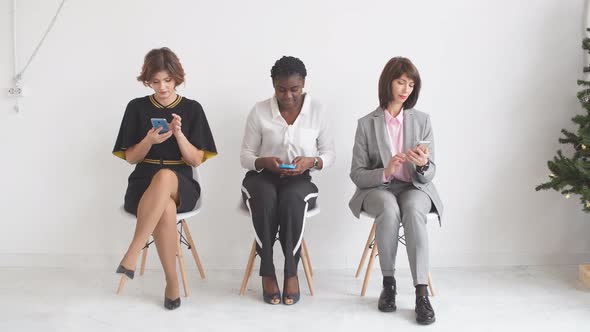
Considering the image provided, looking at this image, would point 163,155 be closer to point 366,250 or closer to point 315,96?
point 315,96

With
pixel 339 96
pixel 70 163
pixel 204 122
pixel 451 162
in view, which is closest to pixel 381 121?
pixel 339 96

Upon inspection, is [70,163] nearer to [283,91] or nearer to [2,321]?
[2,321]

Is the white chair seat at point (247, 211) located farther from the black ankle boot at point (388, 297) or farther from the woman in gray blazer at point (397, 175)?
the black ankle boot at point (388, 297)

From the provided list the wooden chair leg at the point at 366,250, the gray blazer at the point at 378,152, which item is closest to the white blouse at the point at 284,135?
the gray blazer at the point at 378,152

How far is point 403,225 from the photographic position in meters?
2.68

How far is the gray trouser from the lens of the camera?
2611 millimetres

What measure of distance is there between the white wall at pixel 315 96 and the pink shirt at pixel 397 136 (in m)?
0.37

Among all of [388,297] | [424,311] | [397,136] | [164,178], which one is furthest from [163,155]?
[424,311]

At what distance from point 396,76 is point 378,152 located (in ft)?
1.26

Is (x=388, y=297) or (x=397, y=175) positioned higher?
(x=397, y=175)

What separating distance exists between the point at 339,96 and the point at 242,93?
0.55 m

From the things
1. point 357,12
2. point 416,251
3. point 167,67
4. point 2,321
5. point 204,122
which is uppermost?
point 357,12

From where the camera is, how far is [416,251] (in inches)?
103

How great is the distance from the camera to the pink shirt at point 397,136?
2.87 meters
